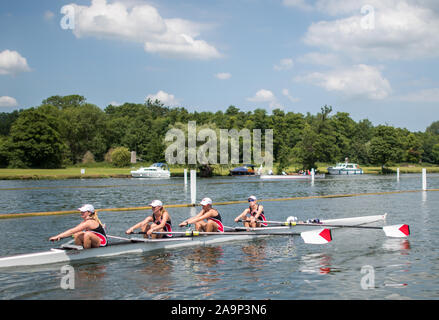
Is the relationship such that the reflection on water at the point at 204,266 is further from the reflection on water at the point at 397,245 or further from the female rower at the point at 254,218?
the reflection on water at the point at 397,245

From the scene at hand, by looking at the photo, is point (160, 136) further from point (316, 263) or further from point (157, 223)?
point (316, 263)

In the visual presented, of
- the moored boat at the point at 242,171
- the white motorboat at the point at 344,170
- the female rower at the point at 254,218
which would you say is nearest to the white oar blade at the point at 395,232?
the female rower at the point at 254,218

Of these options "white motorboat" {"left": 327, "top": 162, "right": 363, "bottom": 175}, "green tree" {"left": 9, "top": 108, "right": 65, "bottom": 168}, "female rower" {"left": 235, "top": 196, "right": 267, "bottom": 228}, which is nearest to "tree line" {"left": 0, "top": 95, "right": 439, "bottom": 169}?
"green tree" {"left": 9, "top": 108, "right": 65, "bottom": 168}

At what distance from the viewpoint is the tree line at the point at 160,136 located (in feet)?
311

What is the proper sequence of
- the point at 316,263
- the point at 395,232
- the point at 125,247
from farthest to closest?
the point at 395,232, the point at 125,247, the point at 316,263

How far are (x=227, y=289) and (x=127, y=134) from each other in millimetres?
123242

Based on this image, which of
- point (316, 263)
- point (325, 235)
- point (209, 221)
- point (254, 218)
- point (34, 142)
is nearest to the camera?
point (316, 263)

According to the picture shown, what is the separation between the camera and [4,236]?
20328 millimetres

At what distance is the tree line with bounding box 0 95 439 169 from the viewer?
311 ft

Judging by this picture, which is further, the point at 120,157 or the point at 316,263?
the point at 120,157

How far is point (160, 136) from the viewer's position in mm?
127375

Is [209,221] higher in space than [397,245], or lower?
higher

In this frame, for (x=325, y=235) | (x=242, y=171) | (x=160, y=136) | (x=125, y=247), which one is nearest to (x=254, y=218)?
(x=325, y=235)

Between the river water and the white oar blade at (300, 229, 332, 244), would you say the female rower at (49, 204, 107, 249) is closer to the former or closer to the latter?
the river water
